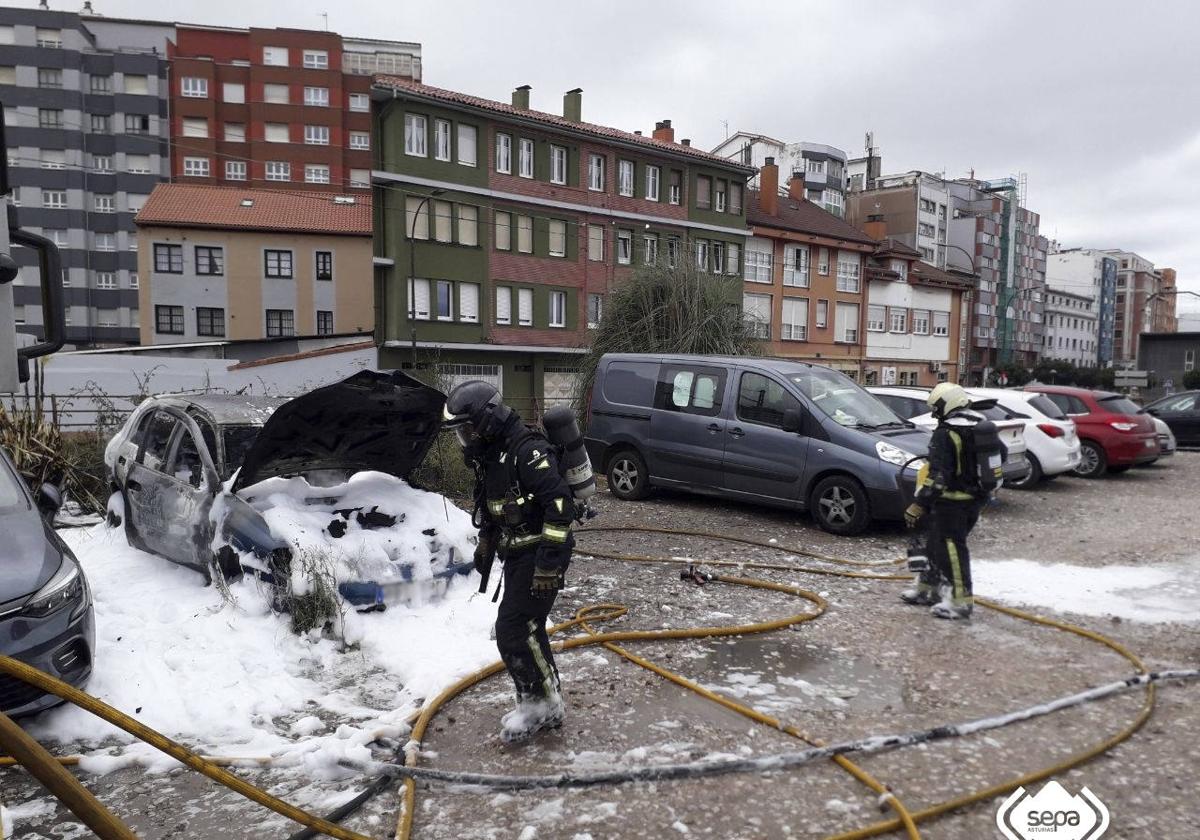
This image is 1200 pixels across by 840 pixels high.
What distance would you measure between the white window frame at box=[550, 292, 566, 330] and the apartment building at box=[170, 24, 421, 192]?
25.3m

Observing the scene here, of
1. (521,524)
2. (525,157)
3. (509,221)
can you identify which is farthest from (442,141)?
(521,524)

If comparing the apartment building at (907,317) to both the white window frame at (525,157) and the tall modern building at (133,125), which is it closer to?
the white window frame at (525,157)

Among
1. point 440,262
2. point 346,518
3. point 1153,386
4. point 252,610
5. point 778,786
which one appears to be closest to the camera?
point 778,786

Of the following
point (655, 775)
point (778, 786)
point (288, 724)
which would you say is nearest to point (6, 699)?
point (288, 724)

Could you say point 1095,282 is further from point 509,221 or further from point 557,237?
point 509,221

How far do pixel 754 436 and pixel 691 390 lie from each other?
1.18 m

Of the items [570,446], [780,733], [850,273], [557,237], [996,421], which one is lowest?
[780,733]

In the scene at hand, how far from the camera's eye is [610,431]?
11211 mm

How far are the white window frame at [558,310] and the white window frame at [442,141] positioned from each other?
7.37 metres

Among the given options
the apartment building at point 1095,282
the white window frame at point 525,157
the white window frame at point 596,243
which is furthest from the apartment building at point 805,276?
the apartment building at point 1095,282

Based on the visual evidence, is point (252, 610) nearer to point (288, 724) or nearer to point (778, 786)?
point (288, 724)

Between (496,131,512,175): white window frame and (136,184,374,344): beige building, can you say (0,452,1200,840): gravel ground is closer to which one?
(496,131,512,175): white window frame

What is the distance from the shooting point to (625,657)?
5121mm

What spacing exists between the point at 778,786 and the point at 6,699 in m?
3.63
